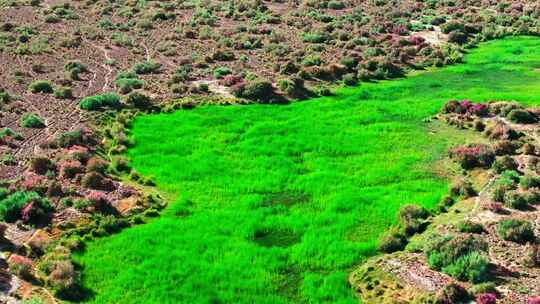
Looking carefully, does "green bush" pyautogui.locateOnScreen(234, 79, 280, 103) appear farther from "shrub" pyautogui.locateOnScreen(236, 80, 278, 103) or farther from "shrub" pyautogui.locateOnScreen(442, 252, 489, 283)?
"shrub" pyautogui.locateOnScreen(442, 252, 489, 283)

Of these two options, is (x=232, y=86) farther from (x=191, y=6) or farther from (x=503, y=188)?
(x=191, y=6)

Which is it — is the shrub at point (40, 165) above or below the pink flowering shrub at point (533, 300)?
above

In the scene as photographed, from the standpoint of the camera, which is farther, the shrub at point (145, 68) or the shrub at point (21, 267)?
the shrub at point (145, 68)

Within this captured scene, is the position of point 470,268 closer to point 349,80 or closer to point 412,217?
point 412,217

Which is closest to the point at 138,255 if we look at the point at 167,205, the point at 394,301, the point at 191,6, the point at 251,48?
the point at 167,205

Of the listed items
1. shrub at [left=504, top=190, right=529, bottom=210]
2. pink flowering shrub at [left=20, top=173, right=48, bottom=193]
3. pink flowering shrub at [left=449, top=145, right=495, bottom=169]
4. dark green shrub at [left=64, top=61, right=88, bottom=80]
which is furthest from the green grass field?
dark green shrub at [left=64, top=61, right=88, bottom=80]

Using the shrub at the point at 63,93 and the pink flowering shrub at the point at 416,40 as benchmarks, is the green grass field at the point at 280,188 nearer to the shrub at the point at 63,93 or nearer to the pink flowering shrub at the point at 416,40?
the shrub at the point at 63,93

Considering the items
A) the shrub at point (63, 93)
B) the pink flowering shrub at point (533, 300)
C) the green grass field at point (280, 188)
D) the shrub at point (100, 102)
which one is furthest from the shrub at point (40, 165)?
the pink flowering shrub at point (533, 300)

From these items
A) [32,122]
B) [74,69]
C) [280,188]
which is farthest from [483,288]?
[74,69]
